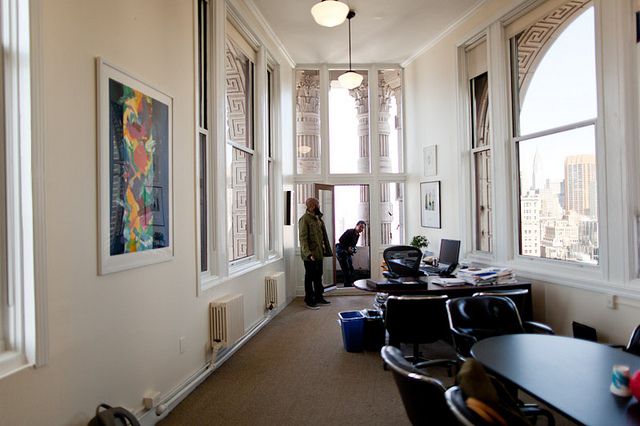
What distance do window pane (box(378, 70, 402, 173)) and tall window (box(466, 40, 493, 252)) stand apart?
→ 1.85m

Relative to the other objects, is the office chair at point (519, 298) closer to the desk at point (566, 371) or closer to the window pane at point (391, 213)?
the desk at point (566, 371)

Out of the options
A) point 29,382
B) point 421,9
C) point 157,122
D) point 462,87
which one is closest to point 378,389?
point 29,382

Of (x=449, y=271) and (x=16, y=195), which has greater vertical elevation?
(x=16, y=195)

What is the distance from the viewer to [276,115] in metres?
6.40

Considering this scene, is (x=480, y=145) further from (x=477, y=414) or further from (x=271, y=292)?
(x=477, y=414)

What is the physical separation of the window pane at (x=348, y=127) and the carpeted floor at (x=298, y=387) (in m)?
3.44

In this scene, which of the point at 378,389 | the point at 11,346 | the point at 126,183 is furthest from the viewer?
the point at 378,389

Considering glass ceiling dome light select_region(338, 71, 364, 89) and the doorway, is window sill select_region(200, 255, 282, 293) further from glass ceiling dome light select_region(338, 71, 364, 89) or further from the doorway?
glass ceiling dome light select_region(338, 71, 364, 89)

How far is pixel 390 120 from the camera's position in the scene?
7.30 metres

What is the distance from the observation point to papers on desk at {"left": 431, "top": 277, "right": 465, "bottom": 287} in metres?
3.94

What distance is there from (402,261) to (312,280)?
207cm

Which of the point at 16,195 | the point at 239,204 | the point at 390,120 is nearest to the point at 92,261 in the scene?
the point at 16,195

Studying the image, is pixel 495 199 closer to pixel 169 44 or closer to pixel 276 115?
pixel 276 115

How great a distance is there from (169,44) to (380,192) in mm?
4836
